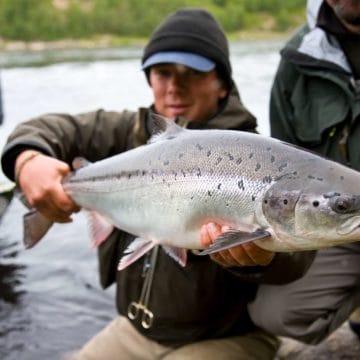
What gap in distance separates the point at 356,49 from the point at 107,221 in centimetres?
156

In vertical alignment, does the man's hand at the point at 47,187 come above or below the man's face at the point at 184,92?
below

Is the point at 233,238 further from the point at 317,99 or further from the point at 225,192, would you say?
the point at 317,99

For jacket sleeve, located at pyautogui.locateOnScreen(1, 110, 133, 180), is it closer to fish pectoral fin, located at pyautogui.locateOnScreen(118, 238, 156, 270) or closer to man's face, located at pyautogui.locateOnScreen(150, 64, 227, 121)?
man's face, located at pyautogui.locateOnScreen(150, 64, 227, 121)

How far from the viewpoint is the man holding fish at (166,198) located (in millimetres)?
2199

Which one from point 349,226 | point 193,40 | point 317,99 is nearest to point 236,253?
point 349,226

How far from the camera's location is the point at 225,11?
283 ft

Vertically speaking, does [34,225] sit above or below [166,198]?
below

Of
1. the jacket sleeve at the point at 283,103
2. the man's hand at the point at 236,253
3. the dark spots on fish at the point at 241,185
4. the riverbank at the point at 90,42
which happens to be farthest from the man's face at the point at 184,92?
the riverbank at the point at 90,42

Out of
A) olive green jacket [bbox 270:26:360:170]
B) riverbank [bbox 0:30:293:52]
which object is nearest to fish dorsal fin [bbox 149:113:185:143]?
olive green jacket [bbox 270:26:360:170]

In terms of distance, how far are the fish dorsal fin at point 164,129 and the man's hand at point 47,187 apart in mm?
504

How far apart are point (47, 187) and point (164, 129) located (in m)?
0.61

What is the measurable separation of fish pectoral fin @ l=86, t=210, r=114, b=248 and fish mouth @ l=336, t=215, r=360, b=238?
1.11 metres

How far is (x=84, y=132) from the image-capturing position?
3213 mm

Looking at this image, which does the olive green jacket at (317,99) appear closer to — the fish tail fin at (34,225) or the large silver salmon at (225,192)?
the large silver salmon at (225,192)
